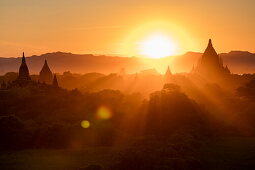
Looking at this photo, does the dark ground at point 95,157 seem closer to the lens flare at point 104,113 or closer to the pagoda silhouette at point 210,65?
the lens flare at point 104,113

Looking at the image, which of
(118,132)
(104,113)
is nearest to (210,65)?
(104,113)

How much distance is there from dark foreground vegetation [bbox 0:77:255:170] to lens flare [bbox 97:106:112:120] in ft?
0.25

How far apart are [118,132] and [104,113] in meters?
10.5

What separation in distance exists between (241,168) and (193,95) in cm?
5146

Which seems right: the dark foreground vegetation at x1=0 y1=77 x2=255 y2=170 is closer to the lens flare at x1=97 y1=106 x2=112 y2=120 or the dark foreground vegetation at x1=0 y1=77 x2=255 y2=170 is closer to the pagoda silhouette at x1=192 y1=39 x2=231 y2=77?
the lens flare at x1=97 y1=106 x2=112 y2=120

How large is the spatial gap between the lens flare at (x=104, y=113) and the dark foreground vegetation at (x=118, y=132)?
77 millimetres

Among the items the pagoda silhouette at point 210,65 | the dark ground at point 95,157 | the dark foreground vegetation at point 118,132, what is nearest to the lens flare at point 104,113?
the dark foreground vegetation at point 118,132

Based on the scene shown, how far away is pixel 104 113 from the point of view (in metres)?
62.1

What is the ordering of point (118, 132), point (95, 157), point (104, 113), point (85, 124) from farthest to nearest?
point (104, 113)
point (85, 124)
point (118, 132)
point (95, 157)

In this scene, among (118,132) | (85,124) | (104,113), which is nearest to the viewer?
(118,132)

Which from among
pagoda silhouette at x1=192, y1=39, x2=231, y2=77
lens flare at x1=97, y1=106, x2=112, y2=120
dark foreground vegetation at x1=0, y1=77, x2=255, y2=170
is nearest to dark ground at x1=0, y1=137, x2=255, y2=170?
dark foreground vegetation at x1=0, y1=77, x2=255, y2=170

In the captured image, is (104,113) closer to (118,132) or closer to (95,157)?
(118,132)

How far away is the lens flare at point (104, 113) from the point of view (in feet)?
197

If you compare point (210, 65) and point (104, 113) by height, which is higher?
A: point (210, 65)
